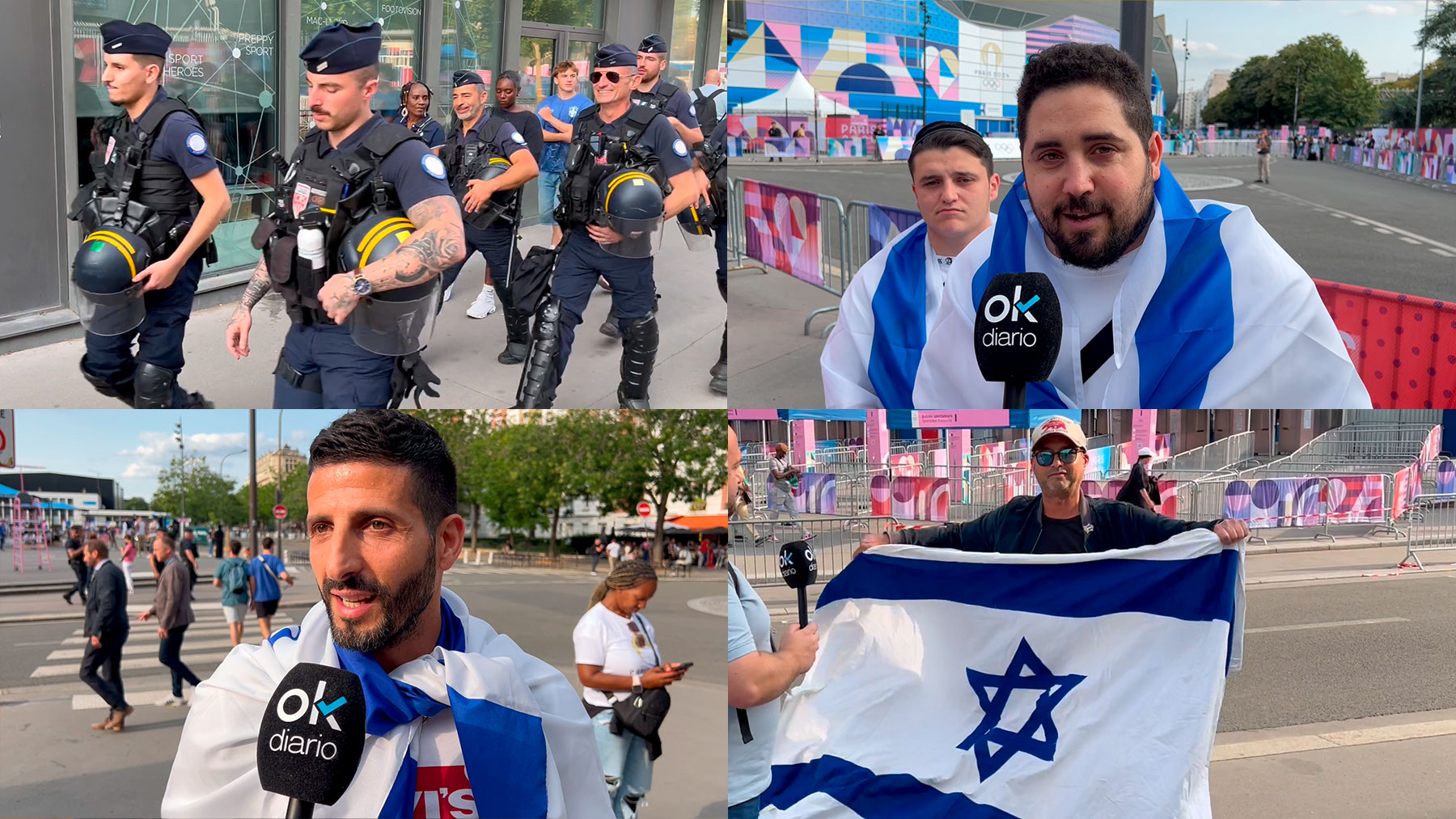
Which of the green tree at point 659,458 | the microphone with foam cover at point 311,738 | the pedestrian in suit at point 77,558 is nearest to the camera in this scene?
the microphone with foam cover at point 311,738

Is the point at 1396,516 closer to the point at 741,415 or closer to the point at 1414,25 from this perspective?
the point at 1414,25

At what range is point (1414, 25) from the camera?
208 inches

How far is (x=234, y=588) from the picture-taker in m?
7.20

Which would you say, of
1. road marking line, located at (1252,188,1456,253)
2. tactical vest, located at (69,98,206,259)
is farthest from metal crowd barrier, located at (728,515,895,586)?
road marking line, located at (1252,188,1456,253)

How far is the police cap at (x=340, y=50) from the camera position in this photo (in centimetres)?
409

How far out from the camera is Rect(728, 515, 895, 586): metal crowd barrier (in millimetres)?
4270

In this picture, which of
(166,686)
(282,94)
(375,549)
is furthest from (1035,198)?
(166,686)

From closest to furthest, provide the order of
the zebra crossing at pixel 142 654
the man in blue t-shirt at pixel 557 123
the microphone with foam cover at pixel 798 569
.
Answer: the microphone with foam cover at pixel 798 569 < the zebra crossing at pixel 142 654 < the man in blue t-shirt at pixel 557 123

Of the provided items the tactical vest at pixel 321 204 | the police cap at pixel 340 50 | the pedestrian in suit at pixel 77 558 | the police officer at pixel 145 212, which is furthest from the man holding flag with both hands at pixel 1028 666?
the pedestrian in suit at pixel 77 558

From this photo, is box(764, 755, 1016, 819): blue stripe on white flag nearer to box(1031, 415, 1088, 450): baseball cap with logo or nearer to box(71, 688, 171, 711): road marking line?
box(1031, 415, 1088, 450): baseball cap with logo

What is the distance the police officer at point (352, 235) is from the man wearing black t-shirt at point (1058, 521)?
1.97 metres

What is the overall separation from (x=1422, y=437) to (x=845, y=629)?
2.75 metres

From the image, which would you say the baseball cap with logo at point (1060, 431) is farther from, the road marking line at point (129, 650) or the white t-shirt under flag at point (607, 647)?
the road marking line at point (129, 650)

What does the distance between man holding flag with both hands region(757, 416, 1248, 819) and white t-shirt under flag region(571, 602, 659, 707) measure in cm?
90
